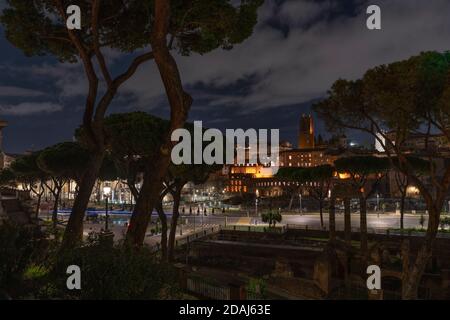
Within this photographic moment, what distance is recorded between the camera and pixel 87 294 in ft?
20.2

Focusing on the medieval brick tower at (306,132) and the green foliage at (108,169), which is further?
the medieval brick tower at (306,132)

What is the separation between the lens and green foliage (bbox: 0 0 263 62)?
1095 centimetres

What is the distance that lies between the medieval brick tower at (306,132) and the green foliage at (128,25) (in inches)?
6720

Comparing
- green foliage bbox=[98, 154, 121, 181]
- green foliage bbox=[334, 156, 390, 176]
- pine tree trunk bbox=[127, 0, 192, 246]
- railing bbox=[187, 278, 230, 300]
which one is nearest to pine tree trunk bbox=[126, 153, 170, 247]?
pine tree trunk bbox=[127, 0, 192, 246]

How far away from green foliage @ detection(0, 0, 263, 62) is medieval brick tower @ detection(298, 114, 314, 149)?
170696mm

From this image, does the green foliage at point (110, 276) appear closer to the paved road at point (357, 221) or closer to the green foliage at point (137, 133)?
the green foliage at point (137, 133)

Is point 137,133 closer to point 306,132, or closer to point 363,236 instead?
point 363,236

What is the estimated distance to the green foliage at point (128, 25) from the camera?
11.0 m

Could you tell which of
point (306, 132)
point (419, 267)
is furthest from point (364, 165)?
point (306, 132)

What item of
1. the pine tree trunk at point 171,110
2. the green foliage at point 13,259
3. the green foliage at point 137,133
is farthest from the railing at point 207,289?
the green foliage at point 137,133

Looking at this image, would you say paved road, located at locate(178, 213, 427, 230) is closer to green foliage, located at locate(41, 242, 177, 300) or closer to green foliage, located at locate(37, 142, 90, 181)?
green foliage, located at locate(37, 142, 90, 181)

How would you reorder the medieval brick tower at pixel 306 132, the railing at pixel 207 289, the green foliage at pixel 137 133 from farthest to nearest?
1. the medieval brick tower at pixel 306 132
2. the green foliage at pixel 137 133
3. the railing at pixel 207 289

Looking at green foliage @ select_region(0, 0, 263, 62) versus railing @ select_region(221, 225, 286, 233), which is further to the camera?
railing @ select_region(221, 225, 286, 233)
